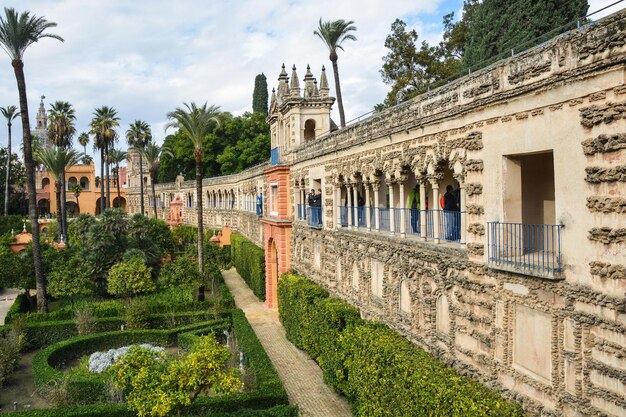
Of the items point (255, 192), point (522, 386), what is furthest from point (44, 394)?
point (255, 192)

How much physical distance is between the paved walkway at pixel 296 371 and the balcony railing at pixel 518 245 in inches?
329

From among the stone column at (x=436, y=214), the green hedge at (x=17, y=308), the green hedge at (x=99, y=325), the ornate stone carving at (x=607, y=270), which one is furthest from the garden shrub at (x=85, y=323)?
the ornate stone carving at (x=607, y=270)

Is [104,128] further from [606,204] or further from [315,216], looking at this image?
[606,204]

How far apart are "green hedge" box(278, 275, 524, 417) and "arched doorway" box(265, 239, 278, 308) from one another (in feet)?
24.9

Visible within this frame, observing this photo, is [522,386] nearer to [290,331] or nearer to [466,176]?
[466,176]

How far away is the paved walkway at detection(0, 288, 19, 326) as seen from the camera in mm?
29650

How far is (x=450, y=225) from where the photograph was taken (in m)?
12.0

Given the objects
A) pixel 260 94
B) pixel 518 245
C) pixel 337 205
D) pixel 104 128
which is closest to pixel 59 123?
pixel 104 128

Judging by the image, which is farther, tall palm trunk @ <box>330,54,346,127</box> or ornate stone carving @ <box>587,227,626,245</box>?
tall palm trunk @ <box>330,54,346,127</box>

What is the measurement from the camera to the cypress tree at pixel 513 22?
80.5ft

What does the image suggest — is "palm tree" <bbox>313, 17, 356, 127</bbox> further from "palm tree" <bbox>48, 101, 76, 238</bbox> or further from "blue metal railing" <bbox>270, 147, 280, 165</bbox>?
"palm tree" <bbox>48, 101, 76, 238</bbox>

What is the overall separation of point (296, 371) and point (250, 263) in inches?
616

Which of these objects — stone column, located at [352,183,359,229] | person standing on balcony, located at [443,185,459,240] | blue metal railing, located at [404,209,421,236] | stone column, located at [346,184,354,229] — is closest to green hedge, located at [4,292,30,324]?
stone column, located at [346,184,354,229]

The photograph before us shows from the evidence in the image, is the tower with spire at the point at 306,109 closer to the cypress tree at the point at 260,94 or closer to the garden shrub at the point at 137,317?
the garden shrub at the point at 137,317
